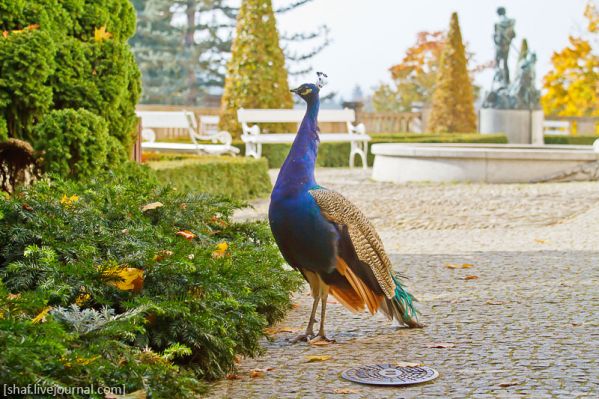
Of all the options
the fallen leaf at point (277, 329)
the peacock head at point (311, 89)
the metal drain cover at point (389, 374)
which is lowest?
the fallen leaf at point (277, 329)

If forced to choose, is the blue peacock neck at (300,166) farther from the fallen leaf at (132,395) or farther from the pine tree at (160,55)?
the pine tree at (160,55)

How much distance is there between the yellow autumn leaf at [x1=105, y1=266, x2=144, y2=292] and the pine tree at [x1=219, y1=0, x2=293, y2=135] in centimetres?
1777

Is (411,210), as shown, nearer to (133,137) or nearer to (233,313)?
(133,137)

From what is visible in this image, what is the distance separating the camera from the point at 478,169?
15.4m

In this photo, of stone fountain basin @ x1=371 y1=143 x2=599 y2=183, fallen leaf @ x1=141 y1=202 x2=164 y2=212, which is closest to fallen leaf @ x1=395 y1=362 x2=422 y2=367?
fallen leaf @ x1=141 y1=202 x2=164 y2=212

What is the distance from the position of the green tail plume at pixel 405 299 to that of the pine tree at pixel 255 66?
665 inches

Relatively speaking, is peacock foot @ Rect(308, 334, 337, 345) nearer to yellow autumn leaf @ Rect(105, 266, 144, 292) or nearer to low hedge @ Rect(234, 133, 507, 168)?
yellow autumn leaf @ Rect(105, 266, 144, 292)

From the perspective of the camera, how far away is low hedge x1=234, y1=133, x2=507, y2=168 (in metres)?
20.8

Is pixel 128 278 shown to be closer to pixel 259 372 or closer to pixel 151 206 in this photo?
pixel 259 372

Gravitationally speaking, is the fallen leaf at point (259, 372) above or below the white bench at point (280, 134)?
below

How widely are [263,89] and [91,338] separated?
61.4ft

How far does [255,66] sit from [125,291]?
18.0 m

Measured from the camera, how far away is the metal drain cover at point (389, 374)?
430 cm

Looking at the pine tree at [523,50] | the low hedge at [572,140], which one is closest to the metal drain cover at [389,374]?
the pine tree at [523,50]
